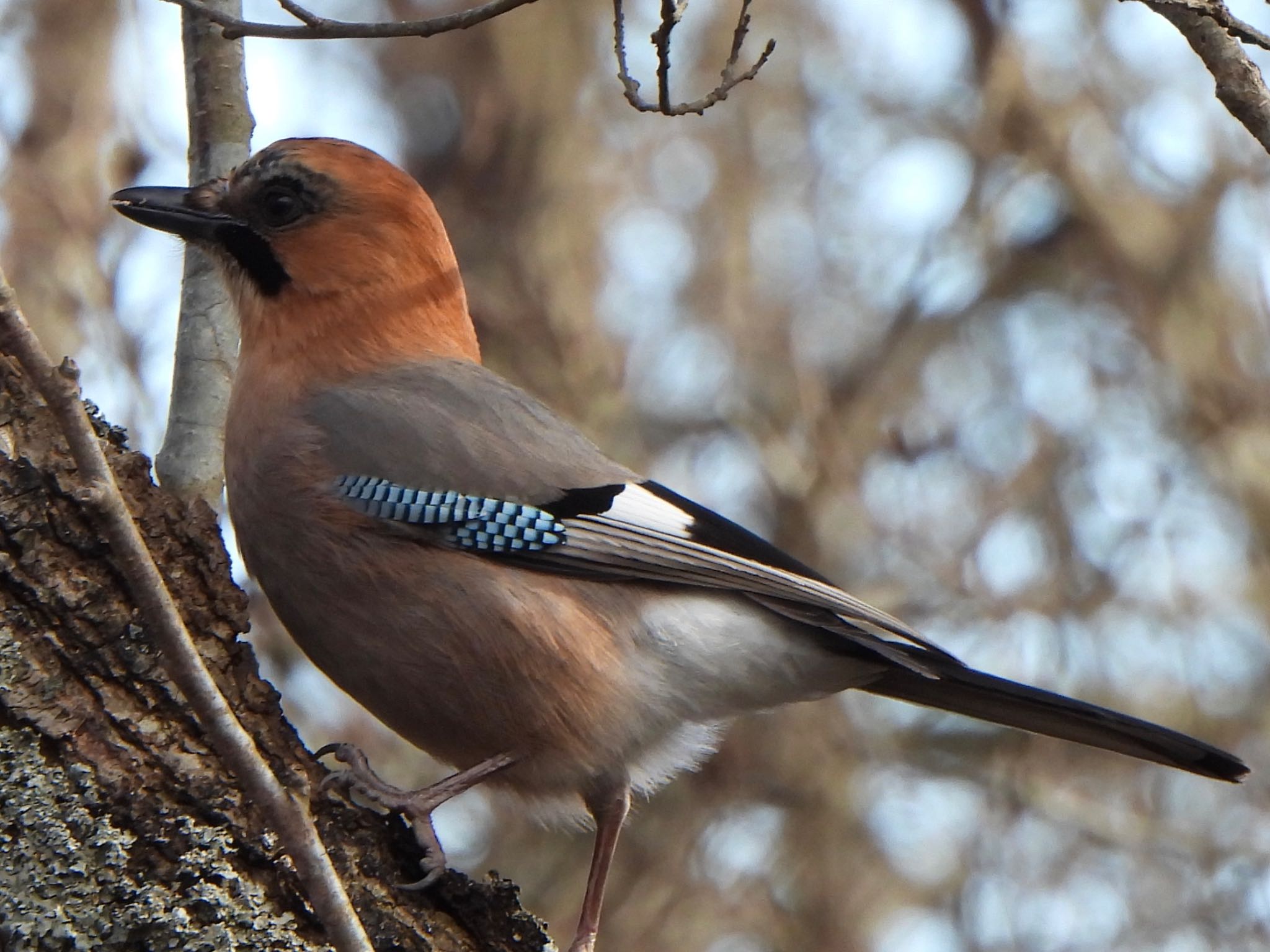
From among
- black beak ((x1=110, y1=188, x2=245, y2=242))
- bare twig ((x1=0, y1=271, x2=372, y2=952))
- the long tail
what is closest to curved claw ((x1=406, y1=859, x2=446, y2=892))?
bare twig ((x1=0, y1=271, x2=372, y2=952))

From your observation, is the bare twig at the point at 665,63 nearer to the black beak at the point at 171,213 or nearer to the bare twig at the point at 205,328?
the bare twig at the point at 205,328

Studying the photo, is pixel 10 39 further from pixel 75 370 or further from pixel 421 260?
pixel 75 370

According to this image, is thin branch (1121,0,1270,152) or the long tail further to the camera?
the long tail

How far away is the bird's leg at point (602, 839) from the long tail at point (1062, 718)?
900 millimetres

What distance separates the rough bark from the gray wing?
118cm

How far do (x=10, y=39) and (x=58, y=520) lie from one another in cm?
580

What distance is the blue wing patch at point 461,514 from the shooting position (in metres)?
4.31

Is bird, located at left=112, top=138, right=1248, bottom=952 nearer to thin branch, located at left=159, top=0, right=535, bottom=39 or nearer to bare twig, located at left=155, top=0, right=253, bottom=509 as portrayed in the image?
bare twig, located at left=155, top=0, right=253, bottom=509

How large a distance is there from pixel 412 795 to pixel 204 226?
2073 millimetres

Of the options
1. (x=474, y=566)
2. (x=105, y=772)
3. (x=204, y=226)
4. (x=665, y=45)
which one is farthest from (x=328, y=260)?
(x=105, y=772)

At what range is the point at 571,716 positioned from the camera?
4.29 meters

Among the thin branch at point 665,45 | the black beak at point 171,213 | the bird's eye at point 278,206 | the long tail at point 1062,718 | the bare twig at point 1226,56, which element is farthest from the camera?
the bird's eye at point 278,206

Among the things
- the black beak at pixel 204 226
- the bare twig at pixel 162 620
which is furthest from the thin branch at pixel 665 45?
the bare twig at pixel 162 620

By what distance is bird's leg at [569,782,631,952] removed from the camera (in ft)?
14.3
